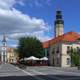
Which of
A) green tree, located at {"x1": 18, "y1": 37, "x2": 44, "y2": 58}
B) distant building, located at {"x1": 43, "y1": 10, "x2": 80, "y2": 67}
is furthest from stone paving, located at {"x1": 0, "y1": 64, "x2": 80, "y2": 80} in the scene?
green tree, located at {"x1": 18, "y1": 37, "x2": 44, "y2": 58}

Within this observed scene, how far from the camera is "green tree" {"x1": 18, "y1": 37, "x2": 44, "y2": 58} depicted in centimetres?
10919

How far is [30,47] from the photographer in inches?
4311

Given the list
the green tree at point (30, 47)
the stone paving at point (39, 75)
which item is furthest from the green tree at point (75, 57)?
the stone paving at point (39, 75)

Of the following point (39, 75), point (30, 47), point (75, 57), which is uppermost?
point (30, 47)

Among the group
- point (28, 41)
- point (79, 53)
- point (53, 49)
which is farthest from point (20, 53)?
point (79, 53)

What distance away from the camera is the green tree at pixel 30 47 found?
109188mm

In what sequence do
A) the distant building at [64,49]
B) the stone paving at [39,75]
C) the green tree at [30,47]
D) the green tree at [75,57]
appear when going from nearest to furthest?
1. the stone paving at [39,75]
2. the green tree at [75,57]
3. the distant building at [64,49]
4. the green tree at [30,47]

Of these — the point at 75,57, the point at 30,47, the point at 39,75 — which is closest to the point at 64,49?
the point at 75,57

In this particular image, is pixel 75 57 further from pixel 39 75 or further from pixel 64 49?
pixel 39 75

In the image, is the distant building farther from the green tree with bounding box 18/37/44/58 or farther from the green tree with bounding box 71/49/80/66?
the green tree with bounding box 18/37/44/58

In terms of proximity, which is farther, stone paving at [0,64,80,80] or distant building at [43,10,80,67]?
distant building at [43,10,80,67]

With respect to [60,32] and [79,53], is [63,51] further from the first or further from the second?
[60,32]

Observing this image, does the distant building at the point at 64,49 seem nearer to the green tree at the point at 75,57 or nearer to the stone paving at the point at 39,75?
the green tree at the point at 75,57

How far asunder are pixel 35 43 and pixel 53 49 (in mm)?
9824
